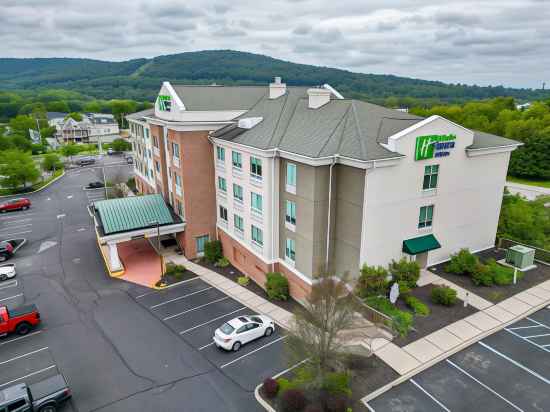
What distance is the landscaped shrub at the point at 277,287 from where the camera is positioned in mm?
27406

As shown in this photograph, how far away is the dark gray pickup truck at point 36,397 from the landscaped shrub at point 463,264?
26698 mm

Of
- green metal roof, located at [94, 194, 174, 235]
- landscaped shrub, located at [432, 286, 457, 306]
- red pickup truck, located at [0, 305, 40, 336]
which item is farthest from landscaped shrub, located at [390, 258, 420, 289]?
red pickup truck, located at [0, 305, 40, 336]

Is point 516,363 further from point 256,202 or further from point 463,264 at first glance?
point 256,202

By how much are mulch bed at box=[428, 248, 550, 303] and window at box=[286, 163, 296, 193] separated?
43.6 ft

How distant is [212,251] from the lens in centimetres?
3472

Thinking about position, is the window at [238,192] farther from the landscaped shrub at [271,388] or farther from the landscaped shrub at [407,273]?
the landscaped shrub at [271,388]

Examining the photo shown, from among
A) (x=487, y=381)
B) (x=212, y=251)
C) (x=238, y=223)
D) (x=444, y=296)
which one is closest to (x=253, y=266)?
(x=238, y=223)

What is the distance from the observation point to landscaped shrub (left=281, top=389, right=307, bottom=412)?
16922mm

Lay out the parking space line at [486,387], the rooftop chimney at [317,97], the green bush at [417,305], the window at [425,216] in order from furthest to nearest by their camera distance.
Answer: the rooftop chimney at [317,97]
the window at [425,216]
the green bush at [417,305]
the parking space line at [486,387]

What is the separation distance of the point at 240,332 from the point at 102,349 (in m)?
8.78

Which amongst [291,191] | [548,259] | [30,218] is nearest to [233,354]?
[291,191]

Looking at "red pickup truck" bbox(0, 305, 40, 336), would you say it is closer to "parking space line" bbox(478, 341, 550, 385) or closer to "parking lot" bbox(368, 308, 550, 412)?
"parking lot" bbox(368, 308, 550, 412)

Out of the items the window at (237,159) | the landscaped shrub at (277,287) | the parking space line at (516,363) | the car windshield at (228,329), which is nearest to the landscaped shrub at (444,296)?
the parking space line at (516,363)

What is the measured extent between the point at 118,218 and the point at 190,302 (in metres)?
12.0
